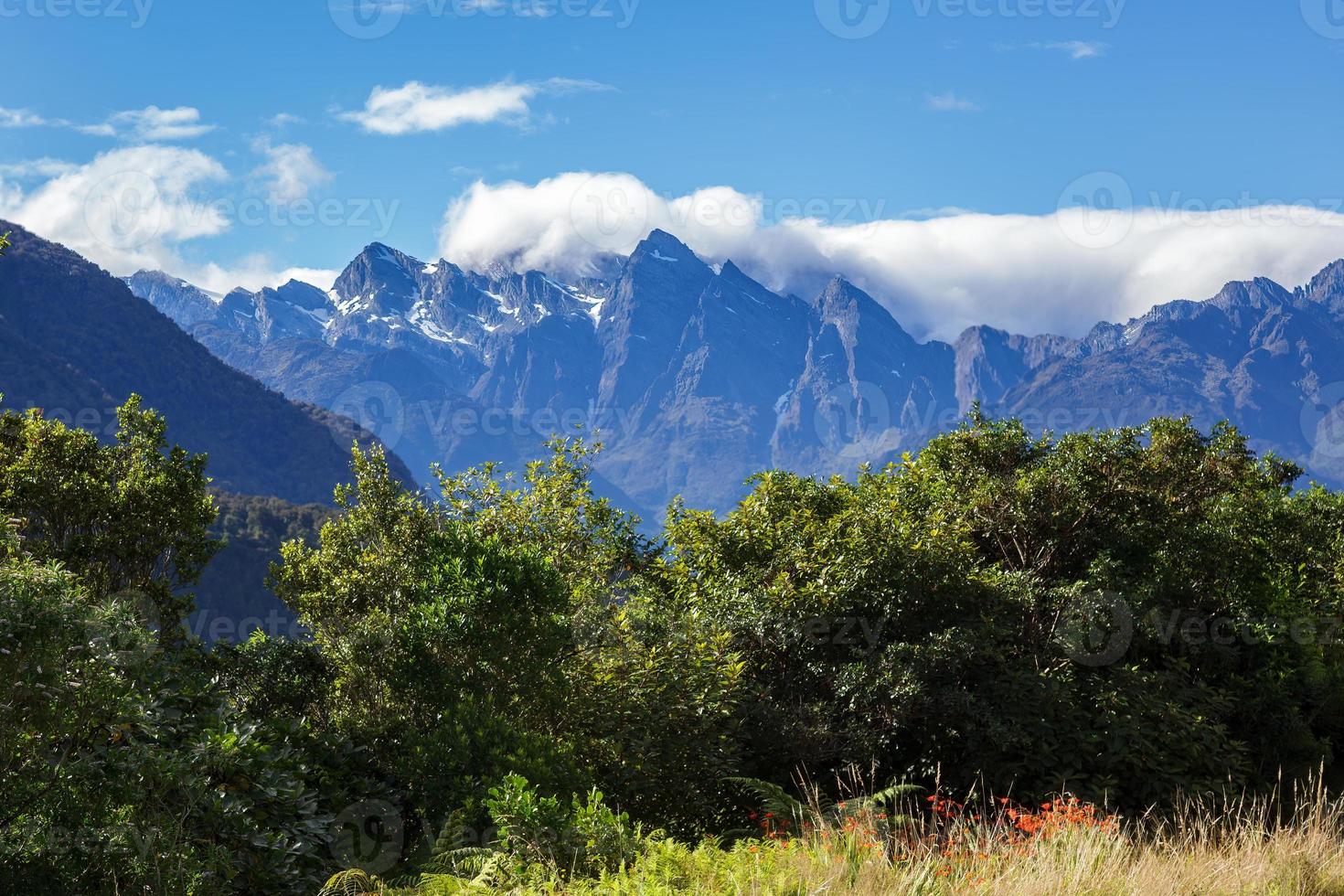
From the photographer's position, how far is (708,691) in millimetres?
10906

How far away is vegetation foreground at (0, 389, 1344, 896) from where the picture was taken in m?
6.34

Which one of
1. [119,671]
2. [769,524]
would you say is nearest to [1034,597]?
[769,524]

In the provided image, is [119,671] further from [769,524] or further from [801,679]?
[769,524]

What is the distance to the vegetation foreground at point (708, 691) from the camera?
6340 millimetres

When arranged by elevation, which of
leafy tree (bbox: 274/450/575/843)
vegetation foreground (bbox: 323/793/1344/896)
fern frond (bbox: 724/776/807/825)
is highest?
leafy tree (bbox: 274/450/575/843)

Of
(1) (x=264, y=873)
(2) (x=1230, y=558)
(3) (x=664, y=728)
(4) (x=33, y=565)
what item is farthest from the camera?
(2) (x=1230, y=558)

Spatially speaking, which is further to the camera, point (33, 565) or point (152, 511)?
point (152, 511)

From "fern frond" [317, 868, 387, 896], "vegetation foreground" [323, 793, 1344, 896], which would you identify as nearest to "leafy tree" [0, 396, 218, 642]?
"fern frond" [317, 868, 387, 896]

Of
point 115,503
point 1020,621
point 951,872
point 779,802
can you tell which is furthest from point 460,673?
point 1020,621

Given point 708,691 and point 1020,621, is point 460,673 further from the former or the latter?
point 1020,621

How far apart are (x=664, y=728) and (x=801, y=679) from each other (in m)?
2.66

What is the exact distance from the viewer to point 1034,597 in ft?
44.4

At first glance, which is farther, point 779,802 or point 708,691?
point 708,691

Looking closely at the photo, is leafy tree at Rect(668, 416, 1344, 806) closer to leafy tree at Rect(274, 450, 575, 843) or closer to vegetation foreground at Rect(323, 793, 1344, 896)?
leafy tree at Rect(274, 450, 575, 843)
